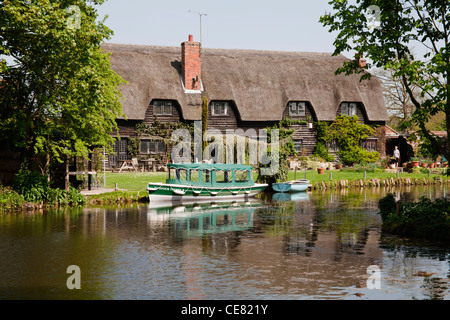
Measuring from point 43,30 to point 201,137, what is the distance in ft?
83.5

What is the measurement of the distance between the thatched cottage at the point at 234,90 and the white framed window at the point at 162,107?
0.07m

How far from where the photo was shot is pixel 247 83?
177 feet

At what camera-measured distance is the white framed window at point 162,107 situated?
50.7 metres

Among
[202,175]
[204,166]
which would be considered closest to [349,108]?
[204,166]

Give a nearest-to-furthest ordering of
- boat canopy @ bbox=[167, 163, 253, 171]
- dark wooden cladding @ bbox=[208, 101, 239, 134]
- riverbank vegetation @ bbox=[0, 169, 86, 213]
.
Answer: riverbank vegetation @ bbox=[0, 169, 86, 213], boat canopy @ bbox=[167, 163, 253, 171], dark wooden cladding @ bbox=[208, 101, 239, 134]

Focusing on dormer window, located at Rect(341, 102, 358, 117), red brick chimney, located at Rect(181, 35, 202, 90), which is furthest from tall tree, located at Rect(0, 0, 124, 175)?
dormer window, located at Rect(341, 102, 358, 117)

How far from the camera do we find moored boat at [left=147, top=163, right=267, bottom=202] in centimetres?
3347

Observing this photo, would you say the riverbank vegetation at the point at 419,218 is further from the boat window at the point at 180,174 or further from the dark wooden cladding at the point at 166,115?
the dark wooden cladding at the point at 166,115

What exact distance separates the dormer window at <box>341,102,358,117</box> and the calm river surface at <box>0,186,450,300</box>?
95.5 feet

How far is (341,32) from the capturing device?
69.6 feet

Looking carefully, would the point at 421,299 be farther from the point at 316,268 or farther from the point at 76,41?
the point at 76,41

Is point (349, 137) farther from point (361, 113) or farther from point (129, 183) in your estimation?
point (129, 183)

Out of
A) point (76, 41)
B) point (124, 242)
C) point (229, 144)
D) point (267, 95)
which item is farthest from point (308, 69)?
point (124, 242)

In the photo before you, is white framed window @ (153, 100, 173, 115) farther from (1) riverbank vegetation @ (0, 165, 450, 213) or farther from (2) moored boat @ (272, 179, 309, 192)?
(2) moored boat @ (272, 179, 309, 192)
